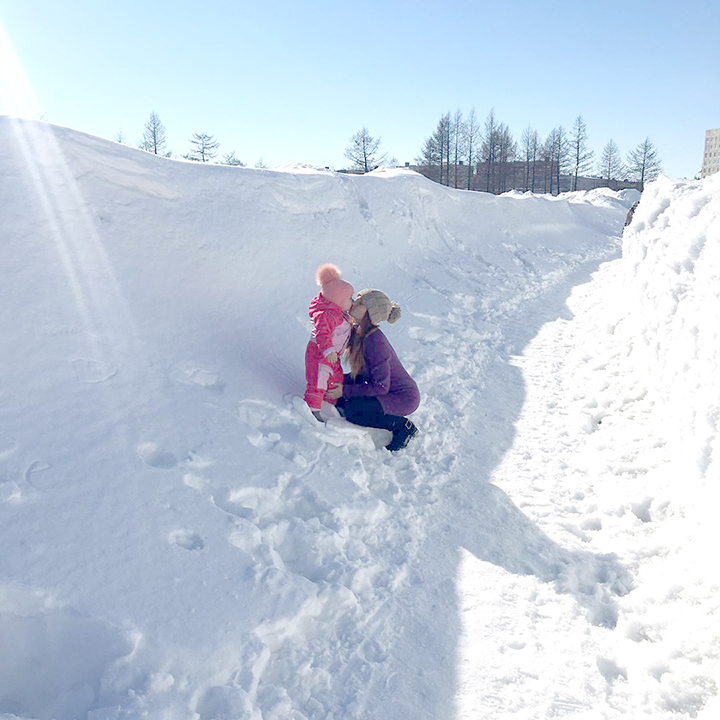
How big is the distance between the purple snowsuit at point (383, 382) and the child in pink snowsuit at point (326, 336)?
0.20 metres

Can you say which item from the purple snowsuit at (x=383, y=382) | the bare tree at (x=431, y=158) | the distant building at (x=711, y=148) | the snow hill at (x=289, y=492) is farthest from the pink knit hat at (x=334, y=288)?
the distant building at (x=711, y=148)

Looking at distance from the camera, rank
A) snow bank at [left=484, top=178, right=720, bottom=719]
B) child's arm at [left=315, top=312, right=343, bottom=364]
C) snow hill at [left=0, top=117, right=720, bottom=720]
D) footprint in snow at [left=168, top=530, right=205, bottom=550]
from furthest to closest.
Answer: child's arm at [left=315, top=312, right=343, bottom=364] < footprint in snow at [left=168, top=530, right=205, bottom=550] < snow bank at [left=484, top=178, right=720, bottom=719] < snow hill at [left=0, top=117, right=720, bottom=720]

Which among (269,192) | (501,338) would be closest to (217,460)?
(269,192)

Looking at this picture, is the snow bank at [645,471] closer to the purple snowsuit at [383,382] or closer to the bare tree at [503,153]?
the purple snowsuit at [383,382]

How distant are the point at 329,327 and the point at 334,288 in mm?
287

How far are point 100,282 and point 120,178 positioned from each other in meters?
1.53

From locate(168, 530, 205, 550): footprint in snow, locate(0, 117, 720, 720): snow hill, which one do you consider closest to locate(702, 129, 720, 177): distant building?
locate(0, 117, 720, 720): snow hill

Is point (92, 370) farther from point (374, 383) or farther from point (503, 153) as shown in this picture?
point (503, 153)

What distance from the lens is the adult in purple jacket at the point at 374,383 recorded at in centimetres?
409

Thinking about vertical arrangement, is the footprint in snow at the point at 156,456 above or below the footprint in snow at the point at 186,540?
above

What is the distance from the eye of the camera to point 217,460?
128 inches

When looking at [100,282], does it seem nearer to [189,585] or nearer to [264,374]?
[264,374]

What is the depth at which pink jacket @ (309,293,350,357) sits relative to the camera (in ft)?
13.0

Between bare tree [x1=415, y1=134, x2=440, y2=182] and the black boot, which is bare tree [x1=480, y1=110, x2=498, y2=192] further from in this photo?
the black boot
